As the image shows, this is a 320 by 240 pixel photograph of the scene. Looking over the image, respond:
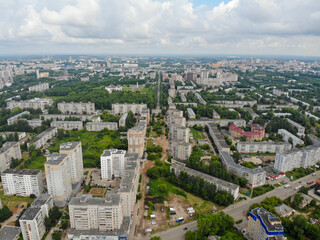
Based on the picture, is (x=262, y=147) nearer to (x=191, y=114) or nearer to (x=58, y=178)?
(x=191, y=114)

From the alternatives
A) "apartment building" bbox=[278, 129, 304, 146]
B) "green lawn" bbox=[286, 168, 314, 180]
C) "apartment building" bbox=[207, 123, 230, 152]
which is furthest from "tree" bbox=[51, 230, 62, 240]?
"apartment building" bbox=[278, 129, 304, 146]

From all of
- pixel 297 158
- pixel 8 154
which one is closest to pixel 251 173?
pixel 297 158

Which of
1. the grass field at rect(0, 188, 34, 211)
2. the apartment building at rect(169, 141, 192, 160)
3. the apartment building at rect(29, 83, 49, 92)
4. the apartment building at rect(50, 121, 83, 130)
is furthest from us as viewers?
the apartment building at rect(29, 83, 49, 92)

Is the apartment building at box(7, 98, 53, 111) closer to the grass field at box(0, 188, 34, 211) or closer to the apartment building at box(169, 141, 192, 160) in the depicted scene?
the grass field at box(0, 188, 34, 211)

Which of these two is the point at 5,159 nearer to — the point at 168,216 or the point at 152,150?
the point at 152,150

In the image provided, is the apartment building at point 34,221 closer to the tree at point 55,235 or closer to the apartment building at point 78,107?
the tree at point 55,235
